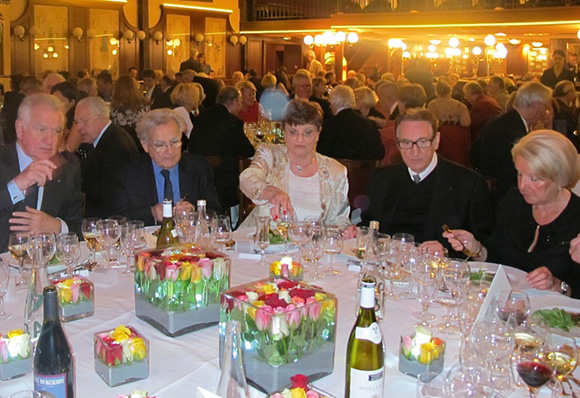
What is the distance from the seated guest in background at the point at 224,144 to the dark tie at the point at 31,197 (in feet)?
Result: 8.01

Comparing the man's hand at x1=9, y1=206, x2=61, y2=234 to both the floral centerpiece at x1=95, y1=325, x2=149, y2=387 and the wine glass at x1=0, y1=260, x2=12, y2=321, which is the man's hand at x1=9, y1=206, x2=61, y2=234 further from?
the floral centerpiece at x1=95, y1=325, x2=149, y2=387

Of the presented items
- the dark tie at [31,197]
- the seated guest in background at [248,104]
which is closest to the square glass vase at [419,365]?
the dark tie at [31,197]

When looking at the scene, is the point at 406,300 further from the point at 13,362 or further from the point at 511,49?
the point at 511,49

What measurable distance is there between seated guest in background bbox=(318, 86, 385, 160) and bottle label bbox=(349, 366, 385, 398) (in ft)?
16.1

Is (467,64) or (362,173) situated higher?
(467,64)

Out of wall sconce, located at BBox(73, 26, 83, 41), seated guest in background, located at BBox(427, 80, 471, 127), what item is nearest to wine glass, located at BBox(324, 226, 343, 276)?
seated guest in background, located at BBox(427, 80, 471, 127)

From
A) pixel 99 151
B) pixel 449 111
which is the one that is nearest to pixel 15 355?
pixel 99 151

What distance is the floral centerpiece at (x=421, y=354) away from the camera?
1.77 meters

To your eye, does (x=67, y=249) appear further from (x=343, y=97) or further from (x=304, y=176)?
(x=343, y=97)

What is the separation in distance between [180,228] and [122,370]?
121cm

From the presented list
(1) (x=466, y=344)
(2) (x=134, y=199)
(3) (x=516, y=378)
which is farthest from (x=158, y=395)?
(2) (x=134, y=199)

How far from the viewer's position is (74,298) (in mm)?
2123

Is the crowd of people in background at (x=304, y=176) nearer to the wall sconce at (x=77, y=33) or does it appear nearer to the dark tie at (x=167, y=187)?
the dark tie at (x=167, y=187)

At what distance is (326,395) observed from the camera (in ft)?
4.73
